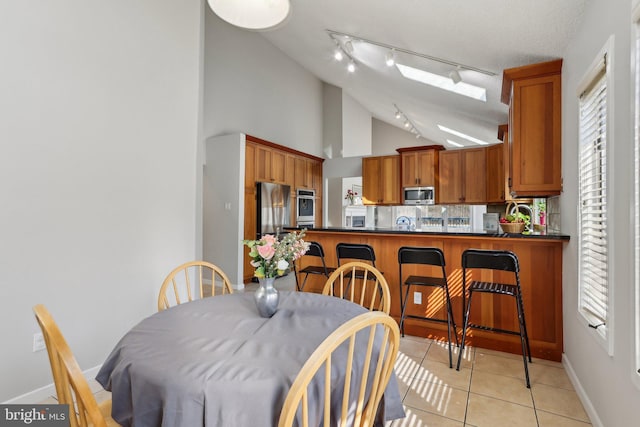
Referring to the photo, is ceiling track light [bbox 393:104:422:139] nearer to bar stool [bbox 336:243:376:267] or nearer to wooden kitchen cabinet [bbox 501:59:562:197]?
wooden kitchen cabinet [bbox 501:59:562:197]

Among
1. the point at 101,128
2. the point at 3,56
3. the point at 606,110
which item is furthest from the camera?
the point at 101,128

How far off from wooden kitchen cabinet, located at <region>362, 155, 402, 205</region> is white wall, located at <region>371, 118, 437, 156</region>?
430 cm

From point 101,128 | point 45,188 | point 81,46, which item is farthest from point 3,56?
point 45,188

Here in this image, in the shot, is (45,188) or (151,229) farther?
(151,229)

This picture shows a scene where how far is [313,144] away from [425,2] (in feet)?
18.3

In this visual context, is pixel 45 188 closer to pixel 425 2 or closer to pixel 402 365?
pixel 402 365

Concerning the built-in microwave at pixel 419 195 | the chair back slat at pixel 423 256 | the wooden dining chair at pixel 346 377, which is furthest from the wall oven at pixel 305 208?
the wooden dining chair at pixel 346 377

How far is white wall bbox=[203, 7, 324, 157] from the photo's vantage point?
520cm

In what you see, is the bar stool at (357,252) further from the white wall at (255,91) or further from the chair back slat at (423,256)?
the white wall at (255,91)

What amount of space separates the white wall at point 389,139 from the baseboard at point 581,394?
8.73 m

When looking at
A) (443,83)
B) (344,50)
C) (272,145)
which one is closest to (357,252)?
(443,83)

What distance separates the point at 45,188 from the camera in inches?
75.6

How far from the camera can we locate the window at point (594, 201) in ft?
5.21

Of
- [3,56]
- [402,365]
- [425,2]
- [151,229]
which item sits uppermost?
[425,2]
